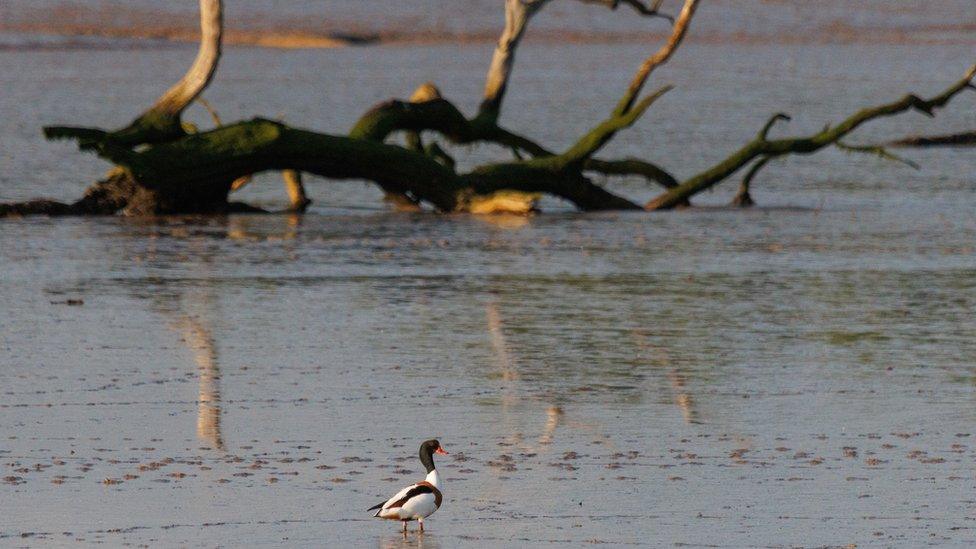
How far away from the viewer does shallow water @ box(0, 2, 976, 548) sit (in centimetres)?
988

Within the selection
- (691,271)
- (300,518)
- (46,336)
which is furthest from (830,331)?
(300,518)

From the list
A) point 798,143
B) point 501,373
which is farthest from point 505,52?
point 501,373

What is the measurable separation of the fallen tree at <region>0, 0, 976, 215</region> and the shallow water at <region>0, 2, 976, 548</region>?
1.70 ft

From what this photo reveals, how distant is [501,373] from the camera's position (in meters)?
14.0

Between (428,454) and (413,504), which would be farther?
(428,454)

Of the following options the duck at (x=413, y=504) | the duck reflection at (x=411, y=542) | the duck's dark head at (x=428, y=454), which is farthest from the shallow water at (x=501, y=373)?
the duck's dark head at (x=428, y=454)

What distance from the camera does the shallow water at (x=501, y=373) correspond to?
988cm

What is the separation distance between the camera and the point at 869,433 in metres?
11.9

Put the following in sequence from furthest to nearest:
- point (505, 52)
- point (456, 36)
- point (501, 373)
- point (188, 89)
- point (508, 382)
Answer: point (456, 36)
point (505, 52)
point (188, 89)
point (501, 373)
point (508, 382)

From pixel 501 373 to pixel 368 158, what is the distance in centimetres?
1109

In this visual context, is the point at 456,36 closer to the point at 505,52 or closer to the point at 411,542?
the point at 505,52

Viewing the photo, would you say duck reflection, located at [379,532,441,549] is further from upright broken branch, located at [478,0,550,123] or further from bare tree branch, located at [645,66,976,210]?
upright broken branch, located at [478,0,550,123]

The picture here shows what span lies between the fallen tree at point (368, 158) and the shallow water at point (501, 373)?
1.70 ft

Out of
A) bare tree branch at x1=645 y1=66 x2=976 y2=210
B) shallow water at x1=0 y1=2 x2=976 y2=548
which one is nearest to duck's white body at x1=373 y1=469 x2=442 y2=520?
shallow water at x1=0 y1=2 x2=976 y2=548
